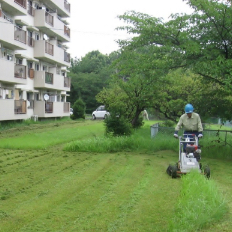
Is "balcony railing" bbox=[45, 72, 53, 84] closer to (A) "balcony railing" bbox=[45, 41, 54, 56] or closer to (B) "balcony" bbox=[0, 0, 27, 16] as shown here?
(A) "balcony railing" bbox=[45, 41, 54, 56]

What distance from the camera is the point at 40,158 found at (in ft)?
34.4

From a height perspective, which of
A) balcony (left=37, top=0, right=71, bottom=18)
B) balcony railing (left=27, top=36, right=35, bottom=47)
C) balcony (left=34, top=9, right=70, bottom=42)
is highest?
balcony (left=37, top=0, right=71, bottom=18)

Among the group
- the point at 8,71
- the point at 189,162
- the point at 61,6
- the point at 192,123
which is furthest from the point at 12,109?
the point at 189,162

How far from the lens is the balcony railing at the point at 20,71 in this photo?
71.4ft

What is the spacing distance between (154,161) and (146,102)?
738cm

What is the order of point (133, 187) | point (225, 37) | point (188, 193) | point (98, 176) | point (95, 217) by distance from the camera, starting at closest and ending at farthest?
1. point (95, 217)
2. point (188, 193)
3. point (133, 187)
4. point (98, 176)
5. point (225, 37)

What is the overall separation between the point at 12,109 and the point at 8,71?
93.3 inches

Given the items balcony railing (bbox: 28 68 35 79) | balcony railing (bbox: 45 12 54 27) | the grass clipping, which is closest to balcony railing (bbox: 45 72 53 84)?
balcony railing (bbox: 28 68 35 79)

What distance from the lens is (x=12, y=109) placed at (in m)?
20.9

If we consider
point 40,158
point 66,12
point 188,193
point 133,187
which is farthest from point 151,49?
point 66,12

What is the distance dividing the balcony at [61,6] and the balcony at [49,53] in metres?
4.04

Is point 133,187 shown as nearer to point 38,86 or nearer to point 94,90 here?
point 38,86

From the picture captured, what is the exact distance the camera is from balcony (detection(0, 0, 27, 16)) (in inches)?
826

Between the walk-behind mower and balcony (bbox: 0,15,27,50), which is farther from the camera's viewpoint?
balcony (bbox: 0,15,27,50)
